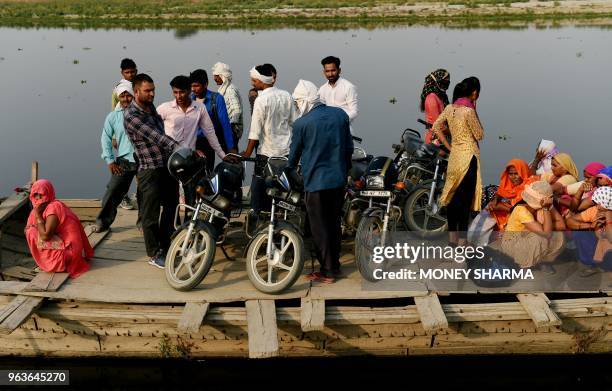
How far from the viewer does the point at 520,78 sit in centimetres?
2203

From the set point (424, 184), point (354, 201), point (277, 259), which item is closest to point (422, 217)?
point (424, 184)

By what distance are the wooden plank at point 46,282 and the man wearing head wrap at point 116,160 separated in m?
1.28

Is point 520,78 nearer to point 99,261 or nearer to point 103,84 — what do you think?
point 103,84

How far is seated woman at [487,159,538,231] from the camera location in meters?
5.91

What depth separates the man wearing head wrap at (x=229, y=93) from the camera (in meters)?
7.31

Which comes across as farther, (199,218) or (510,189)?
(510,189)

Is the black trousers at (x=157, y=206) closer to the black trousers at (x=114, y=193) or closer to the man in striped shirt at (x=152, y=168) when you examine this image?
the man in striped shirt at (x=152, y=168)

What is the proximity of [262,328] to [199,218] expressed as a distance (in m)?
1.23

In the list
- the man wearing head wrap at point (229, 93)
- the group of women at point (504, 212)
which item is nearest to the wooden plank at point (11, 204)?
the group of women at point (504, 212)

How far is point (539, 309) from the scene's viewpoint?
5.12 m

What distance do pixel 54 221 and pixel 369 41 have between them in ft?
93.3

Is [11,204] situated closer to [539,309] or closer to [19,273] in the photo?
[19,273]

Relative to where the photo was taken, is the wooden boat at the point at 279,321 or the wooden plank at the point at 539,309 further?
the wooden boat at the point at 279,321

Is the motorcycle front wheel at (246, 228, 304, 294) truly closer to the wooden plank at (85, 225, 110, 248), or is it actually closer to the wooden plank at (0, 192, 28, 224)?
the wooden plank at (85, 225, 110, 248)
